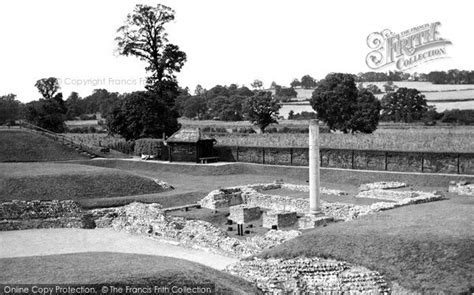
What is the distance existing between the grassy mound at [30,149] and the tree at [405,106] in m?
58.2

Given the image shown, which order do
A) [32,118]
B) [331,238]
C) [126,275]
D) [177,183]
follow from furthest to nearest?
[32,118] → [177,183] → [331,238] → [126,275]

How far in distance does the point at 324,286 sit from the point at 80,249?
12.9 metres

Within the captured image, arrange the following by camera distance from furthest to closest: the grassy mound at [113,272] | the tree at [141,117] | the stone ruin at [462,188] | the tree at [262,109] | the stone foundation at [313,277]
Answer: the tree at [262,109] → the tree at [141,117] → the stone ruin at [462,188] → the stone foundation at [313,277] → the grassy mound at [113,272]

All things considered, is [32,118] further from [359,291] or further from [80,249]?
[359,291]

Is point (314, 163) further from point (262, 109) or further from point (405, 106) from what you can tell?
point (405, 106)

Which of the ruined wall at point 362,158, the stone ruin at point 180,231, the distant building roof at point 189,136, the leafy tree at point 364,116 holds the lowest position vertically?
the stone ruin at point 180,231

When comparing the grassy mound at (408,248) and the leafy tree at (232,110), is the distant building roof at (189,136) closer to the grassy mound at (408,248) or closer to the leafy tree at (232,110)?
the grassy mound at (408,248)

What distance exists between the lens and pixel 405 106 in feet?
309

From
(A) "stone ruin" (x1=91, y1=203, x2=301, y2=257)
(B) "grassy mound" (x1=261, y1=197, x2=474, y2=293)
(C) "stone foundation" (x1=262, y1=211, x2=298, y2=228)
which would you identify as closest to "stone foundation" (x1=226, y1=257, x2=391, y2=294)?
(B) "grassy mound" (x1=261, y1=197, x2=474, y2=293)

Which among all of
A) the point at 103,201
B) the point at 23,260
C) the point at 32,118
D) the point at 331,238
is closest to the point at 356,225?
the point at 331,238

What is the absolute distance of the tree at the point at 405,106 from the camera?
92.4 metres

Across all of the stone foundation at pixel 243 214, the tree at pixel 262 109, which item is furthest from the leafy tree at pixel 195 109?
the stone foundation at pixel 243 214

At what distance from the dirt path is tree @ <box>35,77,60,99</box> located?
3633 inches

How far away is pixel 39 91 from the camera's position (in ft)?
380
